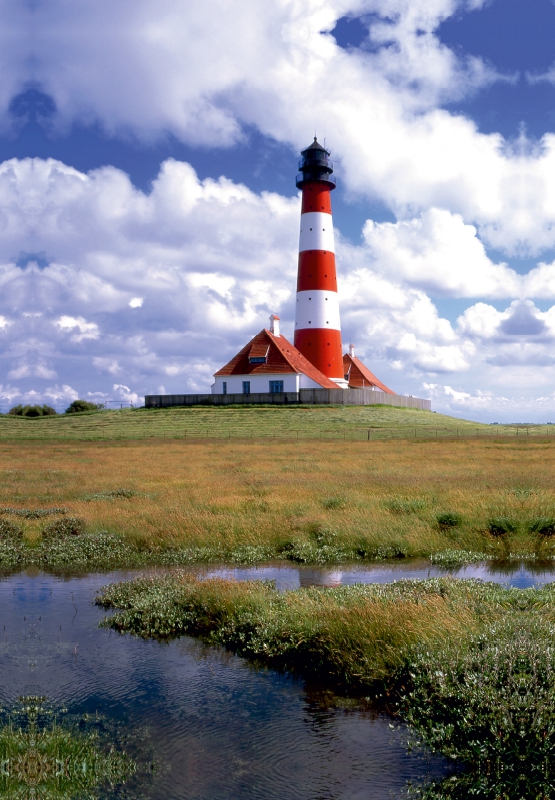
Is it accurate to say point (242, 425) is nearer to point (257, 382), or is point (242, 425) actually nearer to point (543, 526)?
point (257, 382)

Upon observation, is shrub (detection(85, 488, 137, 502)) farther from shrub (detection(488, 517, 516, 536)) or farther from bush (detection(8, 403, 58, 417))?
bush (detection(8, 403, 58, 417))

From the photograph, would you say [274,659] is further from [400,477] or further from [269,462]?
[269,462]

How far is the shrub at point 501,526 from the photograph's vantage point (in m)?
17.0

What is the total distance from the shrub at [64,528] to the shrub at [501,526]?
1048 cm

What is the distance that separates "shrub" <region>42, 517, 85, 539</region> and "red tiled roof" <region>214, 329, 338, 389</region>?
50.2 metres

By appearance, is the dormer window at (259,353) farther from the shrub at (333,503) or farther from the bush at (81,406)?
the shrub at (333,503)

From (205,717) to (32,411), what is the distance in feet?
237

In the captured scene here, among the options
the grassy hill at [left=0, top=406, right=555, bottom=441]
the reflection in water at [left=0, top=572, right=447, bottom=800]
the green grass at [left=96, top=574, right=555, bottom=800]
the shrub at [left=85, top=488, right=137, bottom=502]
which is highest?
the grassy hill at [left=0, top=406, right=555, bottom=441]

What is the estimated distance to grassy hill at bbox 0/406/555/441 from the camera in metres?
49.7

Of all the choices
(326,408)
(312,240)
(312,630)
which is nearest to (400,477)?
(312,630)

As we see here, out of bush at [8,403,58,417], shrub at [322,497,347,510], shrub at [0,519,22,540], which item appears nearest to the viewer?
shrub at [0,519,22,540]

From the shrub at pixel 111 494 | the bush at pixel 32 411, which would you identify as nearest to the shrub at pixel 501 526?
the shrub at pixel 111 494

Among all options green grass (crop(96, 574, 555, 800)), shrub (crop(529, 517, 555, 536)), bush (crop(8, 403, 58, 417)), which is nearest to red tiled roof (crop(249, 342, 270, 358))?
bush (crop(8, 403, 58, 417))

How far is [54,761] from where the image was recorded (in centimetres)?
657
